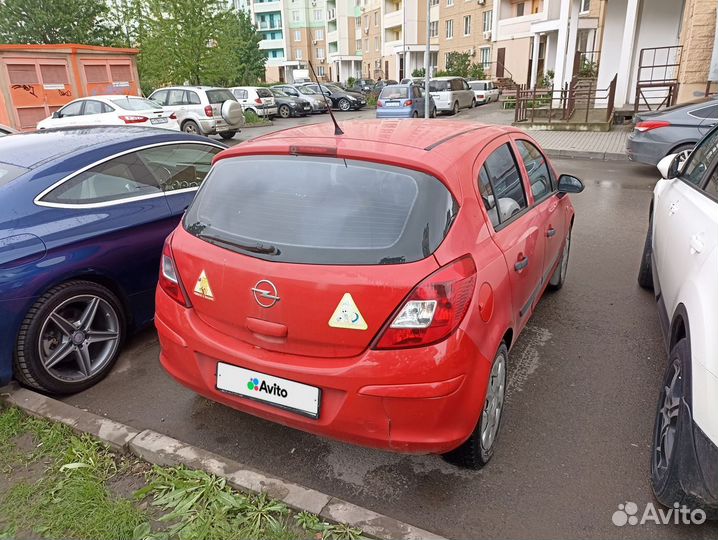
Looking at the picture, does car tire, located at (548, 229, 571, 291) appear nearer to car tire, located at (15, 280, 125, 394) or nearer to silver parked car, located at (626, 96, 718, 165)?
car tire, located at (15, 280, 125, 394)

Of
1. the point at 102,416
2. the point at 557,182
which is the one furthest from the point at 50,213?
the point at 557,182

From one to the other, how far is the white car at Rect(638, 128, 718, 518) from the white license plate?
1503 millimetres

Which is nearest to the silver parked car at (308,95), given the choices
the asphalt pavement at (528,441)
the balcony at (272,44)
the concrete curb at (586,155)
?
the concrete curb at (586,155)

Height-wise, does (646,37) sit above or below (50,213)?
above

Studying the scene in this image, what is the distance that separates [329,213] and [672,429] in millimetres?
1817

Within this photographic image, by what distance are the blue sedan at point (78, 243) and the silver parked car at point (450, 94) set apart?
2233cm

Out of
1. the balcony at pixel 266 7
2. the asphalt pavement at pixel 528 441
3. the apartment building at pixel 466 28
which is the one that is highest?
the balcony at pixel 266 7

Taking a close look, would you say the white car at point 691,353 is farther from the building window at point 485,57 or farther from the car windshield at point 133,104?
the building window at point 485,57

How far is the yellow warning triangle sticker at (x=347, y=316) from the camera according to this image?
7.30ft

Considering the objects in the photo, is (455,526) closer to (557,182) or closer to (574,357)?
(574,357)

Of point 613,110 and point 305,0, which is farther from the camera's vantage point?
point 305,0

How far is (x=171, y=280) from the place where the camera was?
9.00 feet

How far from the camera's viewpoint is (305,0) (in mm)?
76375

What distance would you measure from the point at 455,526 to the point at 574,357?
1878 millimetres
